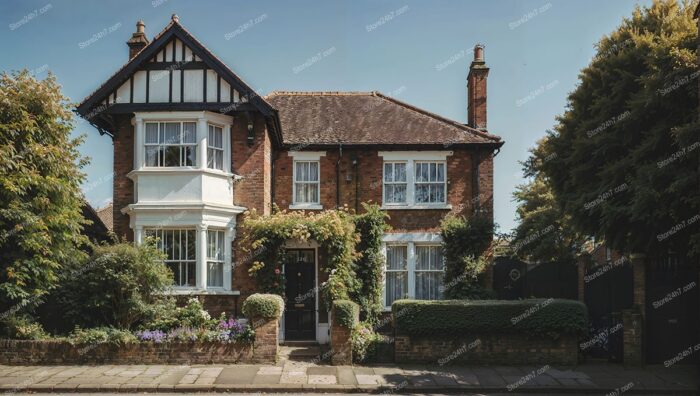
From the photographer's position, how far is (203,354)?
13812 mm

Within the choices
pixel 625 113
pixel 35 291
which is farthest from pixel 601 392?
pixel 35 291

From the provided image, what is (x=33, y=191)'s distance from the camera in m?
14.4

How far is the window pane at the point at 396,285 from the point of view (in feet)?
62.6

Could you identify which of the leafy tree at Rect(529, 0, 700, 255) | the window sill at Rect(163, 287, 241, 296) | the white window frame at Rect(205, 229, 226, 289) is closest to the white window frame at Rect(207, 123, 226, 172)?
the white window frame at Rect(205, 229, 226, 289)

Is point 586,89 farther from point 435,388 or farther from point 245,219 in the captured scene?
point 245,219

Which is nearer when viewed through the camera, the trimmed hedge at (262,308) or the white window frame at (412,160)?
the trimmed hedge at (262,308)

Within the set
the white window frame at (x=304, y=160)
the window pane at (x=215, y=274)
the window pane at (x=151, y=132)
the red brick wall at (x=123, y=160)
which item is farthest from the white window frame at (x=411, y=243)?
the red brick wall at (x=123, y=160)

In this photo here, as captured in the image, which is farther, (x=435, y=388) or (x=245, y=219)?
(x=245, y=219)

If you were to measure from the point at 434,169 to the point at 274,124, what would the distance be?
5.47 metres

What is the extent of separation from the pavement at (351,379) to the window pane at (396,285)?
505 centimetres

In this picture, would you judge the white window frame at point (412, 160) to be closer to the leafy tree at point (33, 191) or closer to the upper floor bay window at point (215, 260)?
the upper floor bay window at point (215, 260)

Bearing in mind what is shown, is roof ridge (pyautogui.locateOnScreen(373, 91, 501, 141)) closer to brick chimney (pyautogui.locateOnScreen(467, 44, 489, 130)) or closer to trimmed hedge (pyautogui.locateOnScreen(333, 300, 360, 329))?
brick chimney (pyautogui.locateOnScreen(467, 44, 489, 130))

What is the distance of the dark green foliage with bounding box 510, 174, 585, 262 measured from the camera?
2602cm

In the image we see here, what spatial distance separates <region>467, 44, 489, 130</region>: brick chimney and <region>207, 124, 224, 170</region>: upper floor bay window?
8420 mm
